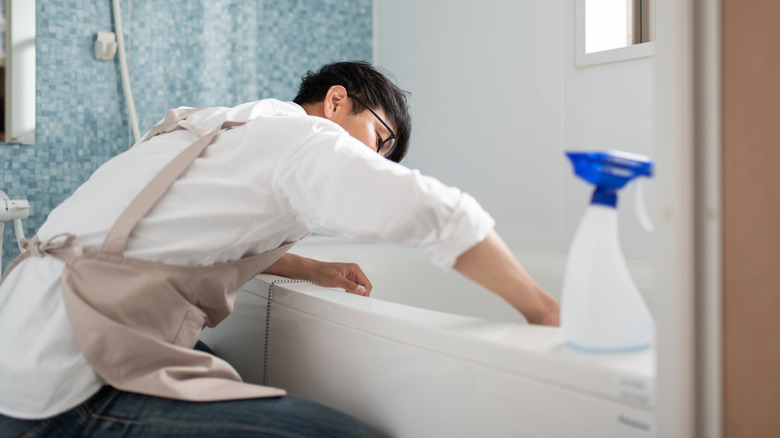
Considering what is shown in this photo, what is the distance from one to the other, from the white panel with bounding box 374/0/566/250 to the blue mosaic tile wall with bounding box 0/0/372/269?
383 mm

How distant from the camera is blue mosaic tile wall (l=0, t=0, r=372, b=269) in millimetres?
1843

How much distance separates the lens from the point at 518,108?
1.86 metres

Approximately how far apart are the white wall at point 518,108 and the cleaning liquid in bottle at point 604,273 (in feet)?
3.30

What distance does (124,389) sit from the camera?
80 centimetres

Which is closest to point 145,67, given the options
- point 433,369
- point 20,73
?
point 20,73

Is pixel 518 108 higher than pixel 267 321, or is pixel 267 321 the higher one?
pixel 518 108

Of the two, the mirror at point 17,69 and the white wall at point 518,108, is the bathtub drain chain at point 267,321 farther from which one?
the mirror at point 17,69

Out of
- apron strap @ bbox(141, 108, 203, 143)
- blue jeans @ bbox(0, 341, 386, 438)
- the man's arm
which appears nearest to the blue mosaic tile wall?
apron strap @ bbox(141, 108, 203, 143)

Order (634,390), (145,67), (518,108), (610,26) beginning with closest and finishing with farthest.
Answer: (634,390)
(610,26)
(518,108)
(145,67)

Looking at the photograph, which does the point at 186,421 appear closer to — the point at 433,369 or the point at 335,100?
the point at 433,369

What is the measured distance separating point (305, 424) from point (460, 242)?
30 cm

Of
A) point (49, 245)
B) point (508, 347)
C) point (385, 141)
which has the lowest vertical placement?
point (508, 347)

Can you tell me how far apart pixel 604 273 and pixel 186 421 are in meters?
0.52

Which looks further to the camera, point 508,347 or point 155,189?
point 155,189
